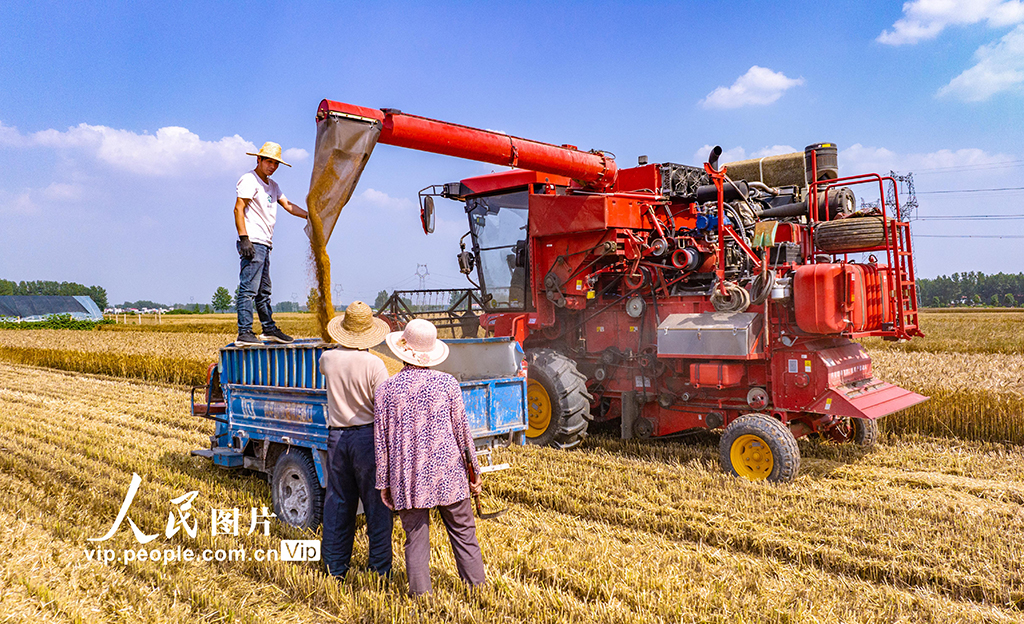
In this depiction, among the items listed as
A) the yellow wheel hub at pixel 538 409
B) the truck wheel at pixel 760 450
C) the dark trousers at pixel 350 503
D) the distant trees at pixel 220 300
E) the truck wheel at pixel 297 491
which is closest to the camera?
the dark trousers at pixel 350 503

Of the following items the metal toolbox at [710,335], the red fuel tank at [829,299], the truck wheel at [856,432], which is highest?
the red fuel tank at [829,299]

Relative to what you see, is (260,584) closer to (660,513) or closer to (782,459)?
(660,513)

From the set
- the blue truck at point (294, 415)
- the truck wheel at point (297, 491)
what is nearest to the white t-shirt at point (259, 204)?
the blue truck at point (294, 415)

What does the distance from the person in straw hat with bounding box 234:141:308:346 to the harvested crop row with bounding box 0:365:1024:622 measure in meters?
1.50

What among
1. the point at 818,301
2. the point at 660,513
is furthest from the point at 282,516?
the point at 818,301

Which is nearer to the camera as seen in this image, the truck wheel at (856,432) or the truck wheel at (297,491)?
the truck wheel at (297,491)

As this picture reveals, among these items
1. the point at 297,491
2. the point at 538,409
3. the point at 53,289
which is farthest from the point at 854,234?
the point at 53,289

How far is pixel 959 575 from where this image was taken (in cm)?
385

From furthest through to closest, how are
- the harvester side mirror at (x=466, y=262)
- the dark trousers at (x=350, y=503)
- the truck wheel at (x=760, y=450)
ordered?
1. the harvester side mirror at (x=466, y=262)
2. the truck wheel at (x=760, y=450)
3. the dark trousers at (x=350, y=503)

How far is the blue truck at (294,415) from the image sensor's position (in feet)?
15.4

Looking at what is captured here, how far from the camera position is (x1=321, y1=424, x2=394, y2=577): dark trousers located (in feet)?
12.8

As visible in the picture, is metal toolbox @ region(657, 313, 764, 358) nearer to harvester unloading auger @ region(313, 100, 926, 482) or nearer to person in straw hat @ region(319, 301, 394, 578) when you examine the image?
harvester unloading auger @ region(313, 100, 926, 482)

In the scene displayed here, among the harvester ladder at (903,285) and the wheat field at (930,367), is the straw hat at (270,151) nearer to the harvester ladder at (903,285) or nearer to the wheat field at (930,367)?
the wheat field at (930,367)

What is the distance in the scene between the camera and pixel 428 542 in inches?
141
